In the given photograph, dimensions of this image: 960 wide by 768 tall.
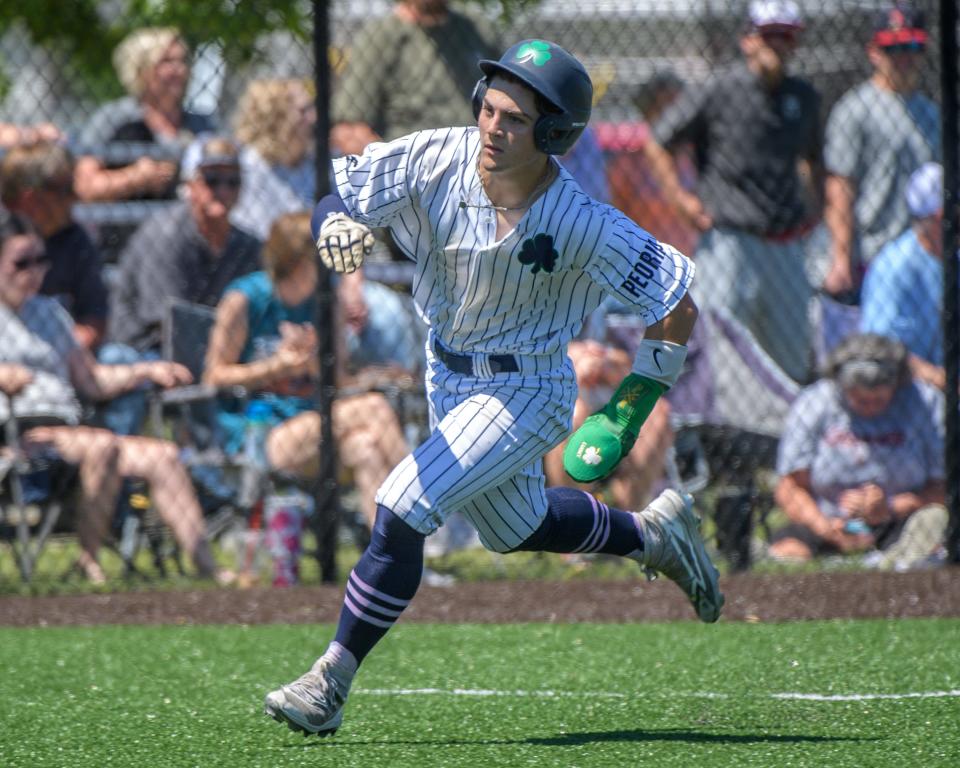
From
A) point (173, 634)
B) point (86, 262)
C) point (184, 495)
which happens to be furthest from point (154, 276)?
point (173, 634)

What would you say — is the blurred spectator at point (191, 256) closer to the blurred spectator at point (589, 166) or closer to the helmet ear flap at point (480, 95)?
the blurred spectator at point (589, 166)

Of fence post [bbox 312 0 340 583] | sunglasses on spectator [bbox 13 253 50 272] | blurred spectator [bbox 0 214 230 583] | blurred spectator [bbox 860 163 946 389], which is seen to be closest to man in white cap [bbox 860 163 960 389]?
blurred spectator [bbox 860 163 946 389]

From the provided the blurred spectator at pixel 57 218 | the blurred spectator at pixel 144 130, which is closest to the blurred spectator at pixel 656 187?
the blurred spectator at pixel 144 130

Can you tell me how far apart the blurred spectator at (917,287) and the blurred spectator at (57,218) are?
12.0 ft

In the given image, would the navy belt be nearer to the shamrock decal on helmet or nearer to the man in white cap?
the shamrock decal on helmet

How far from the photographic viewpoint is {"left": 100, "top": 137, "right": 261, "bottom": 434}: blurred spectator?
748 centimetres

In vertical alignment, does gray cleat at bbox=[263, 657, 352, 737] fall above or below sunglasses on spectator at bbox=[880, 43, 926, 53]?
below

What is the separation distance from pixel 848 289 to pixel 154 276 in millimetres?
3414

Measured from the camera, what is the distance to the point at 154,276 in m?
7.51

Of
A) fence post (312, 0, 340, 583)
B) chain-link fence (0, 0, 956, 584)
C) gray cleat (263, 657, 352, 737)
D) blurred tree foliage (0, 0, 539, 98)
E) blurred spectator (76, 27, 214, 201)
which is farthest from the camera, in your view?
blurred spectator (76, 27, 214, 201)

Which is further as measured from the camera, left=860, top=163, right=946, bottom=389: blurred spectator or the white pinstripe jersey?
left=860, top=163, right=946, bottom=389: blurred spectator

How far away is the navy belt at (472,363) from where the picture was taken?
4176mm

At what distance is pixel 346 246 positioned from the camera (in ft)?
12.7

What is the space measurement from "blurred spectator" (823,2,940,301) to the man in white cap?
0.39 m
